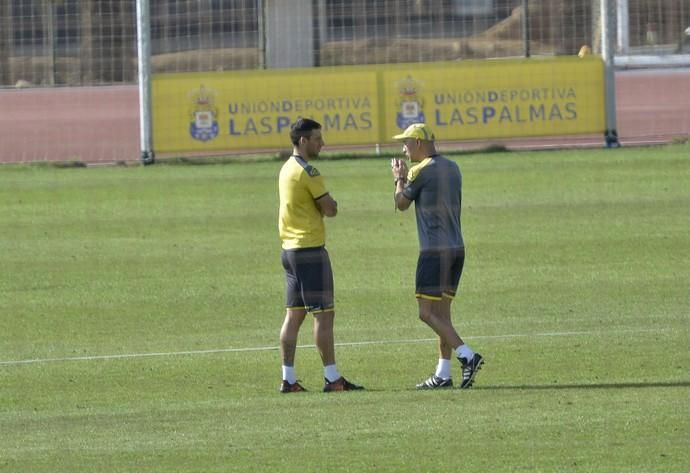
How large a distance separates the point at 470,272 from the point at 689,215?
440 centimetres

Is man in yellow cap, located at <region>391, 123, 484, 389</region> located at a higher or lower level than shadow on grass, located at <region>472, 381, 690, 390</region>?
higher

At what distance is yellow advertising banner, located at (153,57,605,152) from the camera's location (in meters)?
26.8

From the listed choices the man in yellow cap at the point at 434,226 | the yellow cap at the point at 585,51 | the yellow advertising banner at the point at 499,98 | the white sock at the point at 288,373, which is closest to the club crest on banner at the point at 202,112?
the yellow advertising banner at the point at 499,98

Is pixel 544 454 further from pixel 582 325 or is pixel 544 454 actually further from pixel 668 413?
pixel 582 325

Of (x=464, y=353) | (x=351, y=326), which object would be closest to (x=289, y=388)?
(x=464, y=353)

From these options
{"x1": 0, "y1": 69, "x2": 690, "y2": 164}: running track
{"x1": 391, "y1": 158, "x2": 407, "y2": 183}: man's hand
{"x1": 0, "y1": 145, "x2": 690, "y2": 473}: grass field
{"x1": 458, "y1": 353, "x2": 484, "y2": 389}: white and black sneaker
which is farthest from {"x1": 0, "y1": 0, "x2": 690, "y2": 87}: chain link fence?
{"x1": 458, "y1": 353, "x2": 484, "y2": 389}: white and black sneaker

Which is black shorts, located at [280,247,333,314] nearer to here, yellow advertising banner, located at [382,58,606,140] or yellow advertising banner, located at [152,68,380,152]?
yellow advertising banner, located at [152,68,380,152]

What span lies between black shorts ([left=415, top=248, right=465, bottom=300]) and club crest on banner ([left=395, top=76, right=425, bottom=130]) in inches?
640

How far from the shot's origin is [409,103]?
2703 centimetres

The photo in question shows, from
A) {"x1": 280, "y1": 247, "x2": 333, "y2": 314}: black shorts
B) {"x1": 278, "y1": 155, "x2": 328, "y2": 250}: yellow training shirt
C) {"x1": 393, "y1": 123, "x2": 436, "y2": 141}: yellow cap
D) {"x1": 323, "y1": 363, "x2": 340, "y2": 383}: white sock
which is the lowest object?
{"x1": 323, "y1": 363, "x2": 340, "y2": 383}: white sock

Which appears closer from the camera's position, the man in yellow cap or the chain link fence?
the man in yellow cap

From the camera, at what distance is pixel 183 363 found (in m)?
12.0

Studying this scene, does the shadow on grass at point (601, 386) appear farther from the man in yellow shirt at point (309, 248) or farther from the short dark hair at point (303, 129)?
the short dark hair at point (303, 129)

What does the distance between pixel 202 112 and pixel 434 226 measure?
16.5 m
